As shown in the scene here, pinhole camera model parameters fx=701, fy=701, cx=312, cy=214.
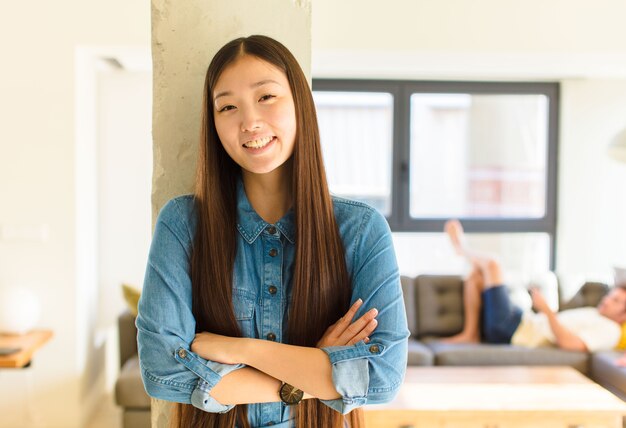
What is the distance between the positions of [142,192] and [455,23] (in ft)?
8.20

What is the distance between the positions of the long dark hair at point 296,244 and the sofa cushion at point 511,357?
9.99 ft

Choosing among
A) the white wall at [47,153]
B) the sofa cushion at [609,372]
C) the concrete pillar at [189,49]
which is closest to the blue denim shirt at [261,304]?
the concrete pillar at [189,49]

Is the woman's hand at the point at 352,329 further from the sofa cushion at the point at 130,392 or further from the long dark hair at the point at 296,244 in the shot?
the sofa cushion at the point at 130,392

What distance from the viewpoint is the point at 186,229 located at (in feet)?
4.32

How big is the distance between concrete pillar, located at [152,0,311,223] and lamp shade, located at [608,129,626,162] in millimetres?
2496

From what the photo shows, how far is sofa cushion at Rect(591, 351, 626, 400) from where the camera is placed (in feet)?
13.1

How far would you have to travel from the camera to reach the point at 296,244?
1315 mm

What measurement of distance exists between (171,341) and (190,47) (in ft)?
2.20

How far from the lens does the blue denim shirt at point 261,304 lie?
124cm

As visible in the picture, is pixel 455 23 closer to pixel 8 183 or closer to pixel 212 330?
pixel 8 183

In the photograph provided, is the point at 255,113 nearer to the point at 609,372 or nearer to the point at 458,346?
the point at 458,346

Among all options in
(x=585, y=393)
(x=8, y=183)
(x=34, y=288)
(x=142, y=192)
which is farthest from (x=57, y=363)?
(x=585, y=393)

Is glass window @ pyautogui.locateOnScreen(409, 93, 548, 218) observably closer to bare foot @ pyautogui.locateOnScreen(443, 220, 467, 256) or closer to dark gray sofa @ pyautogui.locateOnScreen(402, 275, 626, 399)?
bare foot @ pyautogui.locateOnScreen(443, 220, 467, 256)

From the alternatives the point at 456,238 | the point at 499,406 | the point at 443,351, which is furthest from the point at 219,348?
the point at 456,238
